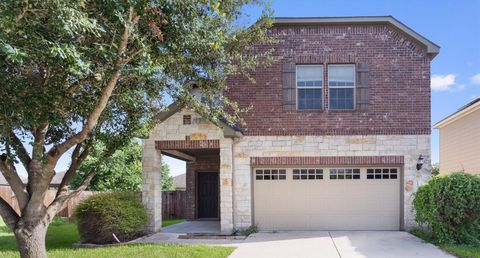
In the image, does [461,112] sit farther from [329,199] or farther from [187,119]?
[187,119]

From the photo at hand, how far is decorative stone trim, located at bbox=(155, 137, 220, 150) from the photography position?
13.0 m

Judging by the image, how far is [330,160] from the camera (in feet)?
43.8

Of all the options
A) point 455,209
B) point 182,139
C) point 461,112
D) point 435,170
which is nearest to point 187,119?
point 182,139

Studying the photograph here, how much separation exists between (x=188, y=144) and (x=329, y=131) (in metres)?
4.32

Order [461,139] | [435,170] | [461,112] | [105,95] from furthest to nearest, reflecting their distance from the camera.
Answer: [435,170], [461,139], [461,112], [105,95]

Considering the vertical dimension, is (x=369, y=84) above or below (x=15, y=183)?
above

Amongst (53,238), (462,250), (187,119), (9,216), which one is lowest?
(53,238)

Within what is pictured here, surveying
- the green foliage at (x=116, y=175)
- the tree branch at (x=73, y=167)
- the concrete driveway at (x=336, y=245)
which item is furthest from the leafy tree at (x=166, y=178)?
the tree branch at (x=73, y=167)

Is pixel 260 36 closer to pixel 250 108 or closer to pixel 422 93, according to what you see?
pixel 250 108

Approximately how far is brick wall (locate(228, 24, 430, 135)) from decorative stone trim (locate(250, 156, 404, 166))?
76 cm

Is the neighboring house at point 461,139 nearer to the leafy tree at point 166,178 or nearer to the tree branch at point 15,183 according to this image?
the tree branch at point 15,183

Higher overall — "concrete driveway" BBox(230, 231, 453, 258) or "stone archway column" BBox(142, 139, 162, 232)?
"stone archway column" BBox(142, 139, 162, 232)

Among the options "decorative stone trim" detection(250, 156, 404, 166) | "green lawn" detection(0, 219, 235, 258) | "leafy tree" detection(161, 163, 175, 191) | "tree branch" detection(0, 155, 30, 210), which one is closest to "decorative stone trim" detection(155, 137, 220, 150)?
"decorative stone trim" detection(250, 156, 404, 166)

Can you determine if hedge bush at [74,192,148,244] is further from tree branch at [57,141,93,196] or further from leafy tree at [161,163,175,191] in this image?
leafy tree at [161,163,175,191]
